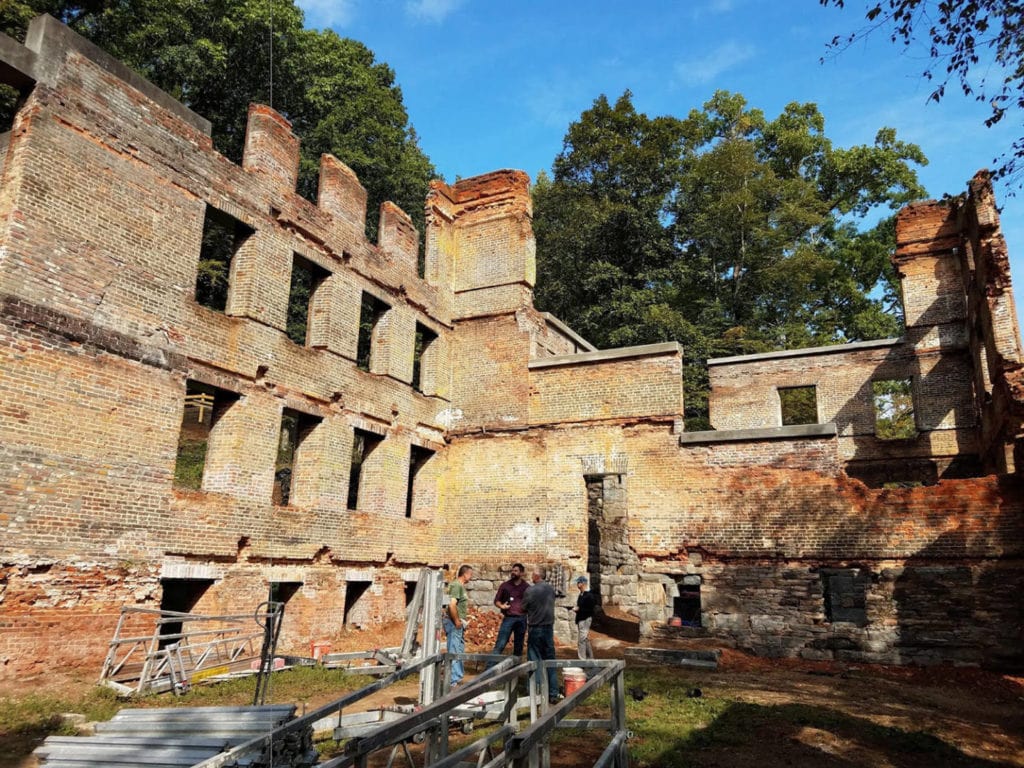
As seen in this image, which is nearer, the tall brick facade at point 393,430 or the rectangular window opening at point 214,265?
the tall brick facade at point 393,430

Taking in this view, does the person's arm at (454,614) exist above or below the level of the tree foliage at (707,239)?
below

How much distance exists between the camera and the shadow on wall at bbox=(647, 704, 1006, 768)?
6.79m

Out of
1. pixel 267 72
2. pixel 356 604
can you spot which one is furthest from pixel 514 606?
pixel 267 72

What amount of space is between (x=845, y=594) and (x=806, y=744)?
6860 mm

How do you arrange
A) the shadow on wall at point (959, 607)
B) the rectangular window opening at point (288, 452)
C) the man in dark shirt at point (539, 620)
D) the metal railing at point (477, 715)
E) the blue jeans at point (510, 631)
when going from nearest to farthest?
Result: the metal railing at point (477, 715) < the man in dark shirt at point (539, 620) < the blue jeans at point (510, 631) < the shadow on wall at point (959, 607) < the rectangular window opening at point (288, 452)

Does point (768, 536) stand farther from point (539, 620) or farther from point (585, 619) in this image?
point (539, 620)

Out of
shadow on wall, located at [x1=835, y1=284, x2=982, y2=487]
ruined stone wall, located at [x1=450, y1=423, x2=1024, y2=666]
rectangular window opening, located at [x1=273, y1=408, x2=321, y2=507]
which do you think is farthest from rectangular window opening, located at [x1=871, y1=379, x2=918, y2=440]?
rectangular window opening, located at [x1=273, y1=408, x2=321, y2=507]

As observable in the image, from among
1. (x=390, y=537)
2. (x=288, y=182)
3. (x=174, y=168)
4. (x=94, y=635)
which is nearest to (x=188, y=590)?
(x=94, y=635)

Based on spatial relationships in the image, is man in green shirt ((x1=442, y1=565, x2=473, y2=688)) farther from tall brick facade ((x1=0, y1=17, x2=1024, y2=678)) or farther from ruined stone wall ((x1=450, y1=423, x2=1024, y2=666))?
ruined stone wall ((x1=450, y1=423, x2=1024, y2=666))

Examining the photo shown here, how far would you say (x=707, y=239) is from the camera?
105ft

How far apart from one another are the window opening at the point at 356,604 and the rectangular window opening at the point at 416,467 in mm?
2599

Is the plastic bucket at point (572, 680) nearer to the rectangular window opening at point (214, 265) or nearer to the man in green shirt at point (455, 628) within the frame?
the man in green shirt at point (455, 628)

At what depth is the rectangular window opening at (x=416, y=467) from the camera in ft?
55.3

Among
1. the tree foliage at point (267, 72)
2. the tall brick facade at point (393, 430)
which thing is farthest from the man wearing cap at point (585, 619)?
the tree foliage at point (267, 72)
